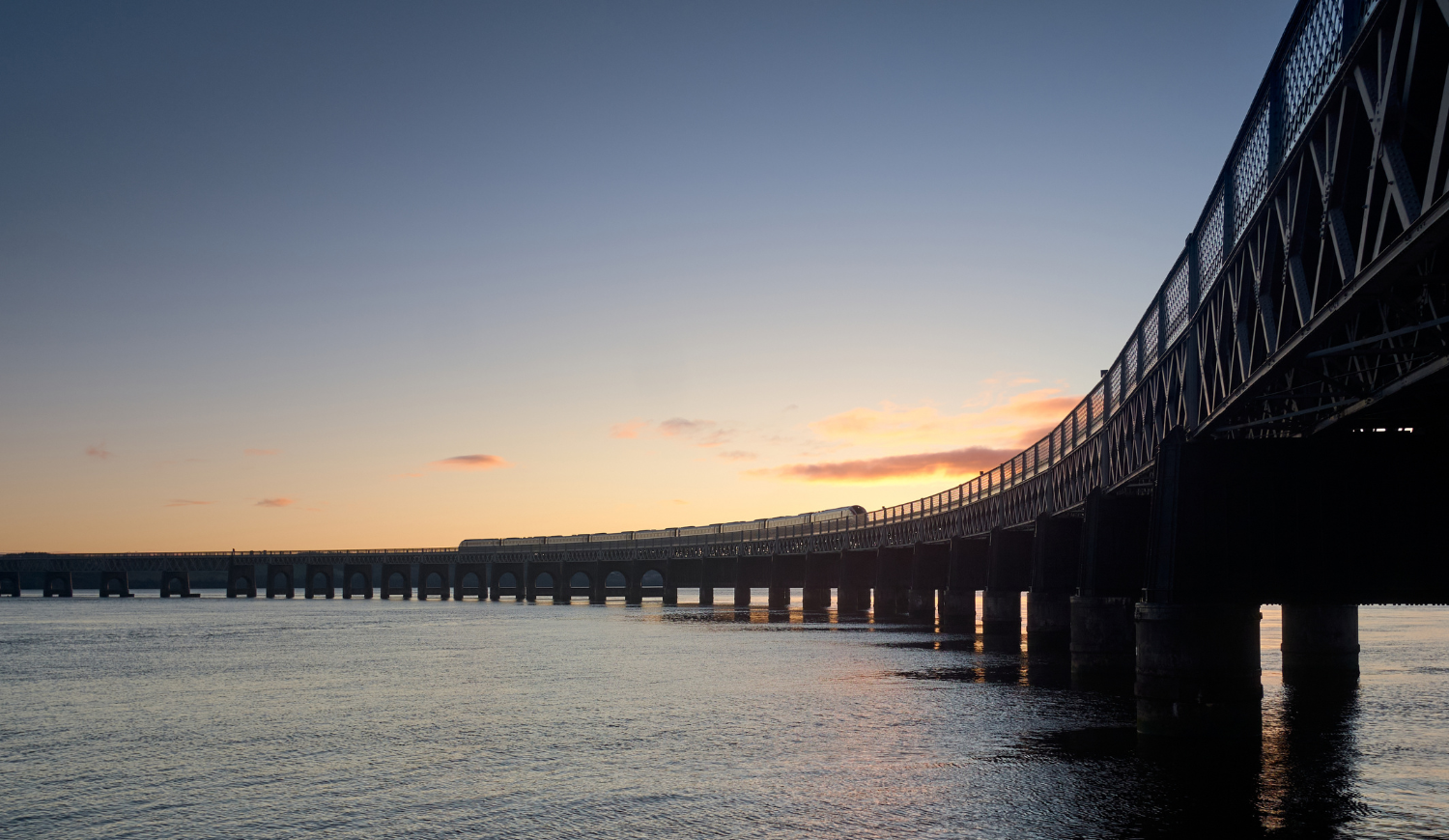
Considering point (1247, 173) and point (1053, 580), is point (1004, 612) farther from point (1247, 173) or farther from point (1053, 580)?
point (1247, 173)

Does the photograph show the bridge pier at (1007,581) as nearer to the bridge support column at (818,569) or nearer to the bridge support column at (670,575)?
the bridge support column at (818,569)

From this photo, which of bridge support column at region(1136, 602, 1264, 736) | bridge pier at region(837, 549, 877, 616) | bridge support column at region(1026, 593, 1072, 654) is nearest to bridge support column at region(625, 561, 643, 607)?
bridge pier at region(837, 549, 877, 616)

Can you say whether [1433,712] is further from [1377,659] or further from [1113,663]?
[1377,659]

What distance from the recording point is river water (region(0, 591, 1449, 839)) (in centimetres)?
2052

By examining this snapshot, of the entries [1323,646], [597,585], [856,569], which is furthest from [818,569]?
[1323,646]

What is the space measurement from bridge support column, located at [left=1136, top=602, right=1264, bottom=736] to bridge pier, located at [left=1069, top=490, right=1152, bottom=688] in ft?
43.1

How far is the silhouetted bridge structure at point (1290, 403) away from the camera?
1399 cm

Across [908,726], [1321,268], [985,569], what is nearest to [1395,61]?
[1321,268]

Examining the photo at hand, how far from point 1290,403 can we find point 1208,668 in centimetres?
675

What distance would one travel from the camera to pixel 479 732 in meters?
32.8

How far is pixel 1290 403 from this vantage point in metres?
25.2

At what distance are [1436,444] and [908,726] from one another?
53.0ft

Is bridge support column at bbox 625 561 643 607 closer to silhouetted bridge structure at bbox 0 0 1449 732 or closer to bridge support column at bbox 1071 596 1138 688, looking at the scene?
silhouetted bridge structure at bbox 0 0 1449 732

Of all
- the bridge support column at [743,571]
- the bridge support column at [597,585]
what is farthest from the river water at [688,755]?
the bridge support column at [597,585]
